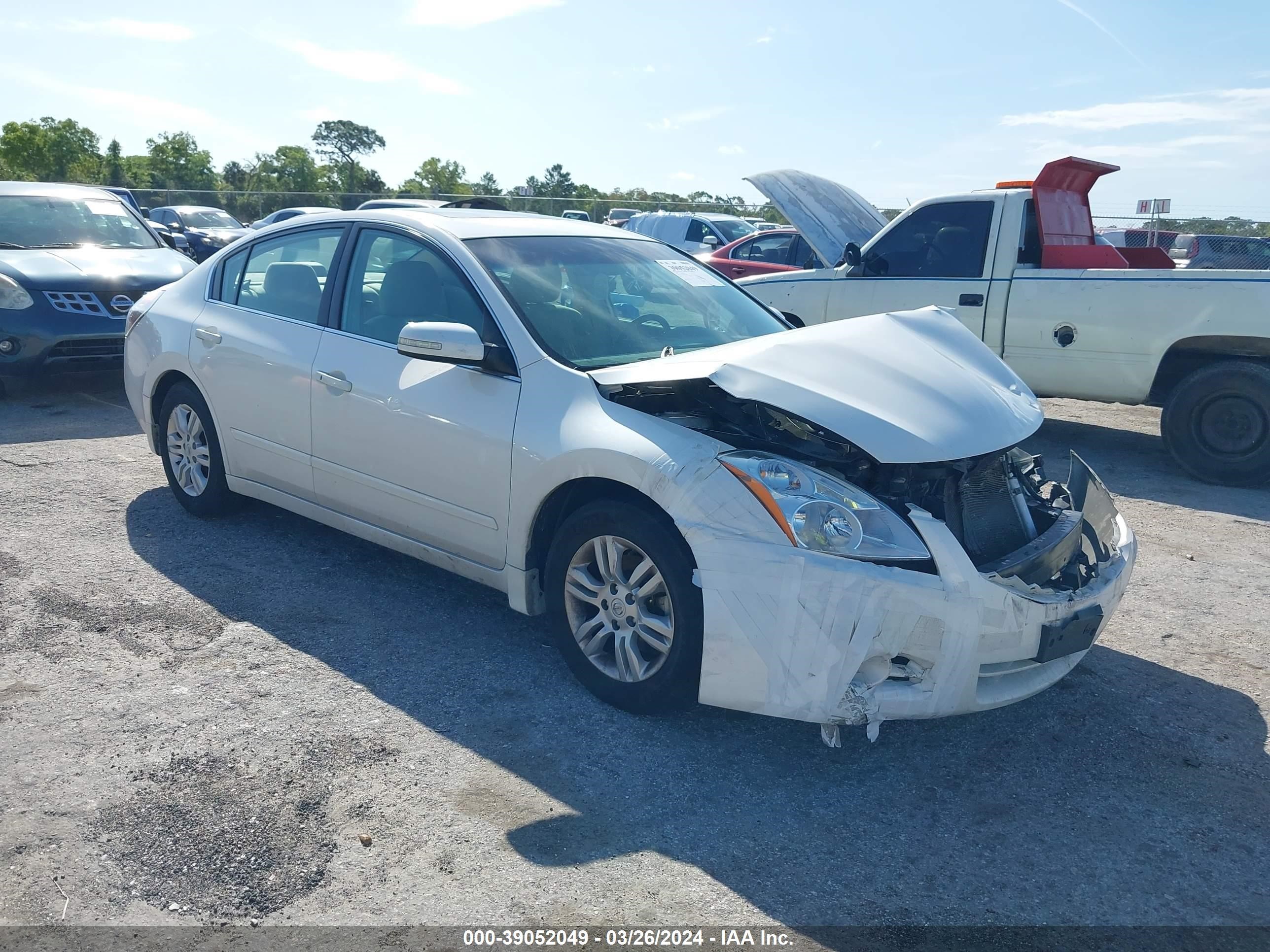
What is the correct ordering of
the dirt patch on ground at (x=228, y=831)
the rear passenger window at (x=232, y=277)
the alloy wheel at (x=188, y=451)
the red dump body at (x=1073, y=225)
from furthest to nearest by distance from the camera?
the red dump body at (x=1073, y=225) → the alloy wheel at (x=188, y=451) → the rear passenger window at (x=232, y=277) → the dirt patch on ground at (x=228, y=831)

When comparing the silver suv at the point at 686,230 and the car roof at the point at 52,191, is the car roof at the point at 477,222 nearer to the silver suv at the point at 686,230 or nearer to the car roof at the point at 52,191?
the car roof at the point at 52,191

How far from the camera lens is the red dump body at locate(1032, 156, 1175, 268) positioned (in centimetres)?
803

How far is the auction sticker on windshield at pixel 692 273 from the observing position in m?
4.95

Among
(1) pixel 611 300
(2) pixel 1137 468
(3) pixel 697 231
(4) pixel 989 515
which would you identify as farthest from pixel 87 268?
(3) pixel 697 231

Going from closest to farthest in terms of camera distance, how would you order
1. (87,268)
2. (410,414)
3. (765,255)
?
1. (410,414)
2. (87,268)
3. (765,255)

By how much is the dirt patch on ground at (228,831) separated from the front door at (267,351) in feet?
5.79

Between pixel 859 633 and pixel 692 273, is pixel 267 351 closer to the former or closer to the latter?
pixel 692 273

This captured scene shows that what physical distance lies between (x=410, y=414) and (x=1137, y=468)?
5813 millimetres

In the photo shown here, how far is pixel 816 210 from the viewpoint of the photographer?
9258 millimetres

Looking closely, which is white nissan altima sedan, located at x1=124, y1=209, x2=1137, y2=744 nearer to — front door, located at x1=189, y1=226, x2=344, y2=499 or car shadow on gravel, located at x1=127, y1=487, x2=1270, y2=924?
front door, located at x1=189, y1=226, x2=344, y2=499

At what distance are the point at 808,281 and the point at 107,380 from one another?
6.57m

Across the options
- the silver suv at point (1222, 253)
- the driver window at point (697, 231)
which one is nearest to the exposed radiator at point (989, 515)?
the silver suv at point (1222, 253)

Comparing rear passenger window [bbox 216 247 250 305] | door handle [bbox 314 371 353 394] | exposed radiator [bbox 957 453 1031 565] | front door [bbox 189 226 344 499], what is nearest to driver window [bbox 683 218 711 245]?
rear passenger window [bbox 216 247 250 305]

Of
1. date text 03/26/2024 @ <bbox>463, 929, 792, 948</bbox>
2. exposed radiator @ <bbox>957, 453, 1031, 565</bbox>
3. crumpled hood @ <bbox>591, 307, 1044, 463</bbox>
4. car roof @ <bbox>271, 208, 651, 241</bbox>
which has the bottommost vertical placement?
date text 03/26/2024 @ <bbox>463, 929, 792, 948</bbox>
